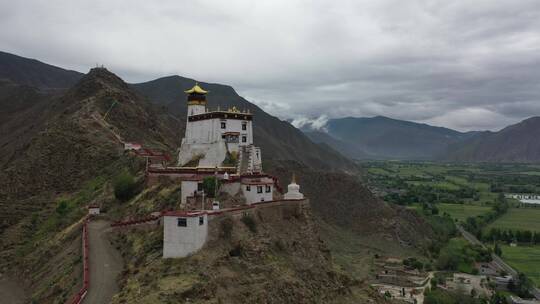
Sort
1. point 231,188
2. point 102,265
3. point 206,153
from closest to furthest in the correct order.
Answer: point 102,265
point 231,188
point 206,153

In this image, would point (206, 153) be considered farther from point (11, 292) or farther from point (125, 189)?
point (11, 292)

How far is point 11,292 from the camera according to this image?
143 ft

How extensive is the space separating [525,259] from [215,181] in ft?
226

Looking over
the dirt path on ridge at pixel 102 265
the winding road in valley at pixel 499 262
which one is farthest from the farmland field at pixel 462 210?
the dirt path on ridge at pixel 102 265

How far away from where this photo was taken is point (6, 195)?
65.0 meters

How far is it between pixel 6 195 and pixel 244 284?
1748 inches

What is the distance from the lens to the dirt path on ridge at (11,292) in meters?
41.0

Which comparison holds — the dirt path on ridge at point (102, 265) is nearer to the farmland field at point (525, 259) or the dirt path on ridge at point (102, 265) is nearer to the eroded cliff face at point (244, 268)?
the eroded cliff face at point (244, 268)

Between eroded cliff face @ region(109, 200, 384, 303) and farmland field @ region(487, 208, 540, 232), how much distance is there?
268 feet

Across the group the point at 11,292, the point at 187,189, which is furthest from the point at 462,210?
the point at 11,292

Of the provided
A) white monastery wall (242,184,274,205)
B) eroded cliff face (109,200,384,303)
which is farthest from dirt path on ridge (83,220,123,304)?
white monastery wall (242,184,274,205)

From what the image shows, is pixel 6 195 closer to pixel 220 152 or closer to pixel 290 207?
pixel 220 152

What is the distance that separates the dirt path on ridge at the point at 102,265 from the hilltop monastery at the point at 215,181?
434 cm

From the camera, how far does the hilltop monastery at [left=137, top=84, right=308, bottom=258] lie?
3397 centimetres
